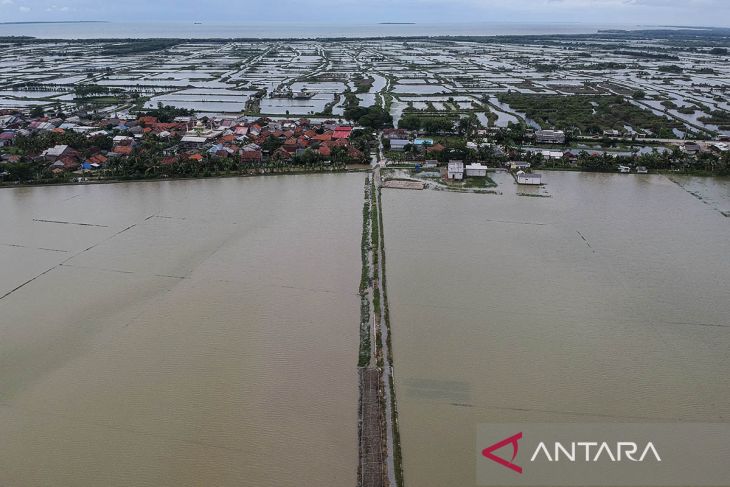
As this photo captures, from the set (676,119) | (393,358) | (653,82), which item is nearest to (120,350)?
(393,358)

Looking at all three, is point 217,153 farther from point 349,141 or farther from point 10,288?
point 10,288

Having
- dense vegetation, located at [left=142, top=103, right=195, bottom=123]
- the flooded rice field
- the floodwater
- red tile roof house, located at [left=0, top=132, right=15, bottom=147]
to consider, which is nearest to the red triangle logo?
the floodwater

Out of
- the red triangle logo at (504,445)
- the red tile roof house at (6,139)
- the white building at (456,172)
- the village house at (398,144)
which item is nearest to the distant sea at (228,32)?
the red tile roof house at (6,139)

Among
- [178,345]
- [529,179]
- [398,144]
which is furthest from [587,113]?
[178,345]

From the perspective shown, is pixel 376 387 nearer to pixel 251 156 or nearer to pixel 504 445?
pixel 504 445

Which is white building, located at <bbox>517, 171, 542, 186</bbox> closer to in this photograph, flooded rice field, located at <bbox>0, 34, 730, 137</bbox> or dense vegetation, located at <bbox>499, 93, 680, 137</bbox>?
dense vegetation, located at <bbox>499, 93, 680, 137</bbox>

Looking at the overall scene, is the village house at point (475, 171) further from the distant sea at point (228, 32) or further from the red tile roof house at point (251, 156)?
the distant sea at point (228, 32)
